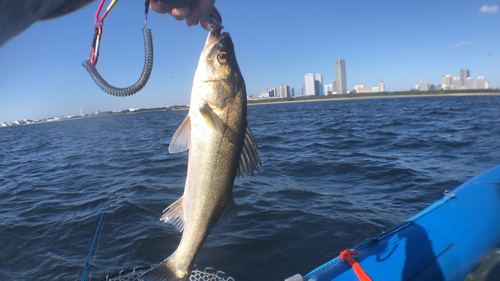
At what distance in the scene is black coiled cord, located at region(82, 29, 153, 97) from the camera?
1.71m

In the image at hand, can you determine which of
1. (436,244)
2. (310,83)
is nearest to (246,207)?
(436,244)

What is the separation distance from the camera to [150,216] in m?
6.55

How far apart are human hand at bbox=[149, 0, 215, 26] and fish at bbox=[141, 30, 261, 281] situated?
0.13 m

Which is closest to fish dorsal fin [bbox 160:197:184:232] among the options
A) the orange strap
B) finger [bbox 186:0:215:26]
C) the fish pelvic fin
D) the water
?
the fish pelvic fin

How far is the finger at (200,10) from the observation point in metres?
1.58

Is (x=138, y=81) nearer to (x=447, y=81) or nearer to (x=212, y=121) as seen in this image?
(x=212, y=121)

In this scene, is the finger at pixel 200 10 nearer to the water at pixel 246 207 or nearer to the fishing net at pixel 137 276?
the fishing net at pixel 137 276

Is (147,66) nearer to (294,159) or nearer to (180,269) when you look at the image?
(180,269)

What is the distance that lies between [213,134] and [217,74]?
39cm

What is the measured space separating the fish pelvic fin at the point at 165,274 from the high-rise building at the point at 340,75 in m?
133

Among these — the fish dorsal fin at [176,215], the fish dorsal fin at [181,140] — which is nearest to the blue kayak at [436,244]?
the fish dorsal fin at [176,215]

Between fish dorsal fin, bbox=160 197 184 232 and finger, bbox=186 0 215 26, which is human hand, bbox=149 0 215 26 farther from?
fish dorsal fin, bbox=160 197 184 232

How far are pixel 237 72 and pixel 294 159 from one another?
380 inches

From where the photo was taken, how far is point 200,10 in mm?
1590
